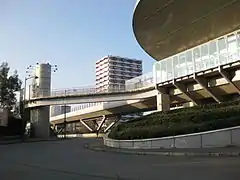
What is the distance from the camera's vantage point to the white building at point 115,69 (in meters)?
102

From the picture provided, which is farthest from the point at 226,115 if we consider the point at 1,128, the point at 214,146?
the point at 1,128

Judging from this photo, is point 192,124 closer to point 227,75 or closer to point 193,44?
point 227,75

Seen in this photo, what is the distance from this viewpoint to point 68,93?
57.6m

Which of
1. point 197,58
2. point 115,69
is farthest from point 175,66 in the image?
point 115,69

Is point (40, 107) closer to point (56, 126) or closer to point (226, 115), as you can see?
point (56, 126)

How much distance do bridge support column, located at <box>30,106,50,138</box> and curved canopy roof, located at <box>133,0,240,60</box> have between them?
2601 centimetres

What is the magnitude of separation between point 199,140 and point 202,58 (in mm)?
16613

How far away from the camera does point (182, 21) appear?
35688mm

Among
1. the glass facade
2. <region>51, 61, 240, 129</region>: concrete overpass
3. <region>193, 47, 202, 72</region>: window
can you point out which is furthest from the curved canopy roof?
<region>51, 61, 240, 129</region>: concrete overpass

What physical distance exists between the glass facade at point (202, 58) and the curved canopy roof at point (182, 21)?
3.58 m

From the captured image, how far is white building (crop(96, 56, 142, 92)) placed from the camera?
102500 mm

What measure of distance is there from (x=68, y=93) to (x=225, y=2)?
1310 inches

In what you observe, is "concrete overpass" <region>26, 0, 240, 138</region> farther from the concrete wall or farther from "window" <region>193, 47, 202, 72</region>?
the concrete wall

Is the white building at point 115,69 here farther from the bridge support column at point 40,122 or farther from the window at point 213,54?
the window at point 213,54
